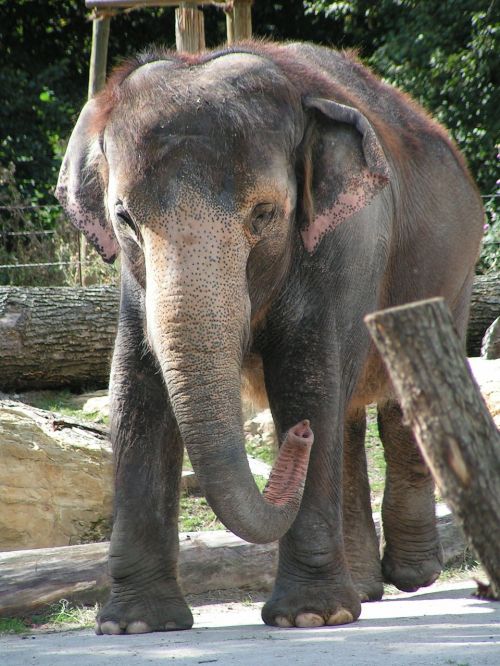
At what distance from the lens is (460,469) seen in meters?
2.46

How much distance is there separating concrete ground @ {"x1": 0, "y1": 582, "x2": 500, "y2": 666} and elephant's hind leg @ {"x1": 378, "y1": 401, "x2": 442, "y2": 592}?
0.96m

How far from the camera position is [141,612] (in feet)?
16.2

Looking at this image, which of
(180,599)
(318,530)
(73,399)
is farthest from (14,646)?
(73,399)

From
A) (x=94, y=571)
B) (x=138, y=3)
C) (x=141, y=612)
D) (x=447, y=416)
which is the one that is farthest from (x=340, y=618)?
(x=138, y=3)

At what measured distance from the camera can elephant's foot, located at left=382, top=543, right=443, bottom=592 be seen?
656cm

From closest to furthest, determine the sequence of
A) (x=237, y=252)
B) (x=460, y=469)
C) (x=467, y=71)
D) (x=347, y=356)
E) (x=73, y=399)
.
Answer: (x=460, y=469), (x=237, y=252), (x=347, y=356), (x=73, y=399), (x=467, y=71)

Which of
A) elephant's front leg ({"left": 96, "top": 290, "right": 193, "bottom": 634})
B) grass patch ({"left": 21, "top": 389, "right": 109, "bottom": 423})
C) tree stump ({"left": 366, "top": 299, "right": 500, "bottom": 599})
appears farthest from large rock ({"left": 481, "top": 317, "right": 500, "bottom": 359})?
tree stump ({"left": 366, "top": 299, "right": 500, "bottom": 599})

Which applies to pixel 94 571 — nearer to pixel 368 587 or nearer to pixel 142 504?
pixel 142 504

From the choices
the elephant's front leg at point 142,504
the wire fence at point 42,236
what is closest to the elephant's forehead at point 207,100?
the elephant's front leg at point 142,504

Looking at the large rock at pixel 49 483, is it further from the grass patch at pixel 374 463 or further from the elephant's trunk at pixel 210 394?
the elephant's trunk at pixel 210 394

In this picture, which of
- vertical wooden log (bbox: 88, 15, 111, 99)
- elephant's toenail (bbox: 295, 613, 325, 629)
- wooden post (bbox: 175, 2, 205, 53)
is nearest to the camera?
elephant's toenail (bbox: 295, 613, 325, 629)

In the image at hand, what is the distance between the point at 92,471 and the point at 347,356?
88.8 inches

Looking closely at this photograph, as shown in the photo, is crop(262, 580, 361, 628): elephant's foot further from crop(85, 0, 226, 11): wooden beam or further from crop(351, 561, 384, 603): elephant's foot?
crop(85, 0, 226, 11): wooden beam

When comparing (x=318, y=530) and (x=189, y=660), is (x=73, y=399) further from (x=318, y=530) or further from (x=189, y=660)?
(x=189, y=660)
